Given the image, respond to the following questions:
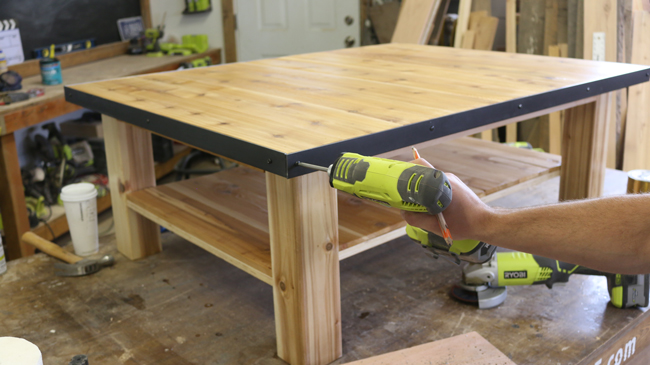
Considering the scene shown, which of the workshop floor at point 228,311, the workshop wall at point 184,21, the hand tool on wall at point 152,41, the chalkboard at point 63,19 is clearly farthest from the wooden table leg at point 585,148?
the workshop wall at point 184,21

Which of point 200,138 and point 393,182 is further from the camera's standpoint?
point 200,138

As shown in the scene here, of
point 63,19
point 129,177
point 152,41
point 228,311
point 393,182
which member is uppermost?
point 63,19

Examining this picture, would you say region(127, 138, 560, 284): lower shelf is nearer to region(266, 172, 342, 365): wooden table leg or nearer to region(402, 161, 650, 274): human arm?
region(266, 172, 342, 365): wooden table leg

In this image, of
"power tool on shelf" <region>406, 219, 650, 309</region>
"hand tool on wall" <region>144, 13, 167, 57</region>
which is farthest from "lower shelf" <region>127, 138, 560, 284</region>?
"hand tool on wall" <region>144, 13, 167, 57</region>

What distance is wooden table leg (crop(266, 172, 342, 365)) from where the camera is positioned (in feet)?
3.44

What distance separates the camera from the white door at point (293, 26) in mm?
4148

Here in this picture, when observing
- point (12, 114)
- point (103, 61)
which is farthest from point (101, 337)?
point (103, 61)

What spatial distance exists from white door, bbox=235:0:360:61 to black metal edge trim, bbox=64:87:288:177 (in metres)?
2.95

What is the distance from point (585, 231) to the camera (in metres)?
0.84

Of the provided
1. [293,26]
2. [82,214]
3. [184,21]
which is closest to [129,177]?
[82,214]

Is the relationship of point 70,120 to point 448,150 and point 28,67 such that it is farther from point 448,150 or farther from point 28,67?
point 448,150

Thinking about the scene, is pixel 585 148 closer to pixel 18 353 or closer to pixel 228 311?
pixel 228 311

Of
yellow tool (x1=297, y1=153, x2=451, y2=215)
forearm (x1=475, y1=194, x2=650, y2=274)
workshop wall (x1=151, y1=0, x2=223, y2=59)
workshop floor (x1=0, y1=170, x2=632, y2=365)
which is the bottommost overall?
workshop floor (x1=0, y1=170, x2=632, y2=365)

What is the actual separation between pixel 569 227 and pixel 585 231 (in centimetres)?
2
